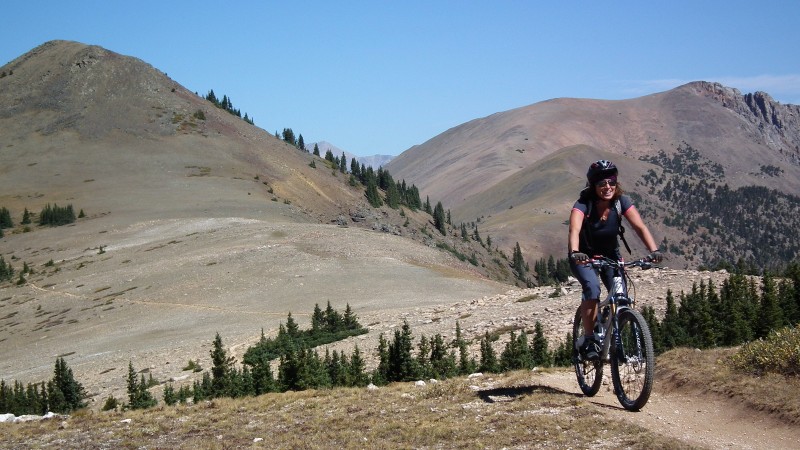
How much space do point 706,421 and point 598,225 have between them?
3013mm

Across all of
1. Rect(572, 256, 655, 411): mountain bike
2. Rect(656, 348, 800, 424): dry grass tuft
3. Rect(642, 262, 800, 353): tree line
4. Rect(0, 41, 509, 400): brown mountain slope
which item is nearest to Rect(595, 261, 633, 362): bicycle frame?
Rect(572, 256, 655, 411): mountain bike

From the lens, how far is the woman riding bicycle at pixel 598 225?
1098cm

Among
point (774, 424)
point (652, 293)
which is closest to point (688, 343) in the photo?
point (652, 293)

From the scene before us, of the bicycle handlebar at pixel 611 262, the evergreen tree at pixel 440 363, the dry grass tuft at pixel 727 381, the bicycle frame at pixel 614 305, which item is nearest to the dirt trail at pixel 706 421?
the dry grass tuft at pixel 727 381

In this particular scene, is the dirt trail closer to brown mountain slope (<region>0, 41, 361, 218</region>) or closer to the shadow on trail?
the shadow on trail

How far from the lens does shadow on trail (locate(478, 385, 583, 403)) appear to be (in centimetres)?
1195

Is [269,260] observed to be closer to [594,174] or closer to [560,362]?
[560,362]

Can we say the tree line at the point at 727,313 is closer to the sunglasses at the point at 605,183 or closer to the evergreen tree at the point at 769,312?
the evergreen tree at the point at 769,312

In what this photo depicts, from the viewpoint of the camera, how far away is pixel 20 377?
151 ft

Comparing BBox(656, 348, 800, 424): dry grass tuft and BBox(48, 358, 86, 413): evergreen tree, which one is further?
BBox(48, 358, 86, 413): evergreen tree

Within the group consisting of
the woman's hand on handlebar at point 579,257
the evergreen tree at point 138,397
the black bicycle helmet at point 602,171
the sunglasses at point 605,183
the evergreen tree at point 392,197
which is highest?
the evergreen tree at point 392,197

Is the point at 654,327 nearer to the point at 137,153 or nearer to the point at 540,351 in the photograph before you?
the point at 540,351

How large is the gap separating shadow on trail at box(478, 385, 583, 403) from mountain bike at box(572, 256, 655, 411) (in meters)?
1.08

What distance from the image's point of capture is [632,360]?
10.6m
